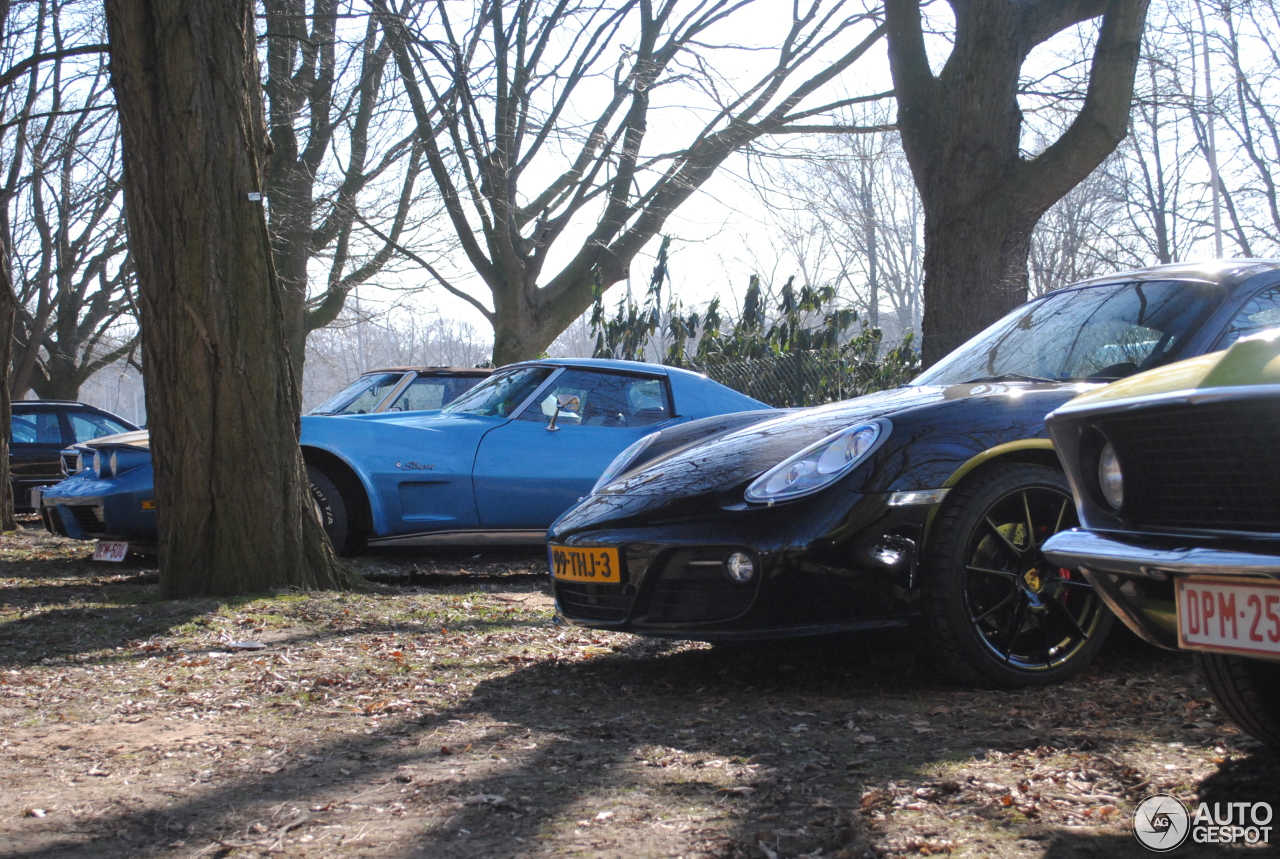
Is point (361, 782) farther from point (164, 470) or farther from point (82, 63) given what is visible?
point (82, 63)

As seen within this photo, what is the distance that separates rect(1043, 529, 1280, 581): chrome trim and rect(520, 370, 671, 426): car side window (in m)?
5.25

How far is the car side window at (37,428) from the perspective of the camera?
1380 centimetres

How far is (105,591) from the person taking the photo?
21.9 ft

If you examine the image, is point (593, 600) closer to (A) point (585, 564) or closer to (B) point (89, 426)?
(A) point (585, 564)

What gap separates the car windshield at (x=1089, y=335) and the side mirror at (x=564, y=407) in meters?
3.38

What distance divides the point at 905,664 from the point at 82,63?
17.9 m

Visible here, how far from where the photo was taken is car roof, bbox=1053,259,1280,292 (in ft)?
13.5

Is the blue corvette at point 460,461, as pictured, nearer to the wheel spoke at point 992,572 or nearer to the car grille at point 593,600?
the car grille at point 593,600

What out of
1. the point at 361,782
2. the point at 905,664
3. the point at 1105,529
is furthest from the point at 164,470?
the point at 1105,529

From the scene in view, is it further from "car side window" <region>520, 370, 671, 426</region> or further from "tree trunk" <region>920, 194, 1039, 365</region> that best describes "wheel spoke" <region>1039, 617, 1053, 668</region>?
"tree trunk" <region>920, 194, 1039, 365</region>

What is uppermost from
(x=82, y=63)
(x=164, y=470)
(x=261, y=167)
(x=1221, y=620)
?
(x=82, y=63)

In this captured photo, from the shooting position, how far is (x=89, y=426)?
46.8ft

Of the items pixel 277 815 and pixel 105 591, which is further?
pixel 105 591

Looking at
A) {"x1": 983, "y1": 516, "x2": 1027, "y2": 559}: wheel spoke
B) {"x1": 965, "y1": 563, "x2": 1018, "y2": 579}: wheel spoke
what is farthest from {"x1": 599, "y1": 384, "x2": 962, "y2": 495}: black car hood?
{"x1": 965, "y1": 563, "x2": 1018, "y2": 579}: wheel spoke
